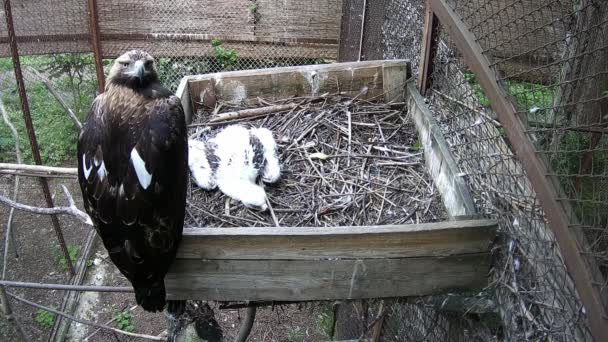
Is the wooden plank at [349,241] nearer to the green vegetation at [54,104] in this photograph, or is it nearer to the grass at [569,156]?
the grass at [569,156]

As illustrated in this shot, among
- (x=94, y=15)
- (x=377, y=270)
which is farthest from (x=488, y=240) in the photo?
(x=94, y=15)

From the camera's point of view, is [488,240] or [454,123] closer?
[488,240]

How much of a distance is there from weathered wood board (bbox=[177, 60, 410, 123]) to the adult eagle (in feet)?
3.60

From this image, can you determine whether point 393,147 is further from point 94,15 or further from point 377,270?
point 94,15

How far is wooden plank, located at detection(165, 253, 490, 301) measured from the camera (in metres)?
2.18

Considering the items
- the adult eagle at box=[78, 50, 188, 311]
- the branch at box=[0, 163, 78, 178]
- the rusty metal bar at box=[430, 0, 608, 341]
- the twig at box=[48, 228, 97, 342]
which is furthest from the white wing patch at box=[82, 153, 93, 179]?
the twig at box=[48, 228, 97, 342]

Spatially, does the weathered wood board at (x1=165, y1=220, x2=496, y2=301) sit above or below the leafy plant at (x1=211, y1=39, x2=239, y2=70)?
below

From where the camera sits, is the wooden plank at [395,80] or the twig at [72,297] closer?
the wooden plank at [395,80]

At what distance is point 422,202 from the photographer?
8.43ft

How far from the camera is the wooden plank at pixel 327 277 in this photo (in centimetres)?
218

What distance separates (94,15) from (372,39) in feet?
8.70

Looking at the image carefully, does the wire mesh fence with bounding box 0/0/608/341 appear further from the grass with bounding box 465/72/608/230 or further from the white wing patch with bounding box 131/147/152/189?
the white wing patch with bounding box 131/147/152/189

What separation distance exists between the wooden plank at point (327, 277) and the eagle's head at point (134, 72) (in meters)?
0.95

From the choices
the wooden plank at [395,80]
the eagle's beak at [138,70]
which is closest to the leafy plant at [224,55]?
the wooden plank at [395,80]
